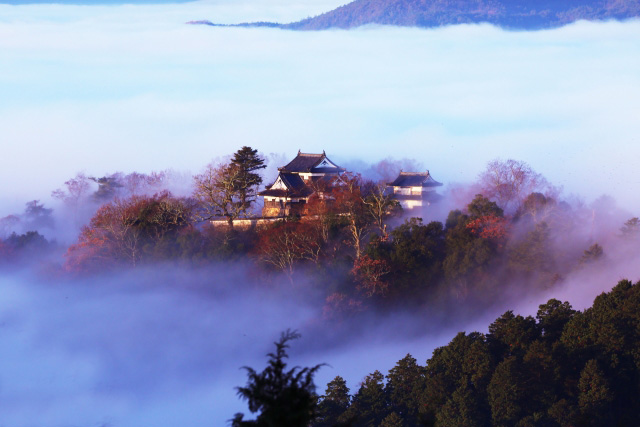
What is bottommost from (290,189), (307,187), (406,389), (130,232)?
(406,389)

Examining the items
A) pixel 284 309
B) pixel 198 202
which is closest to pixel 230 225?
pixel 198 202

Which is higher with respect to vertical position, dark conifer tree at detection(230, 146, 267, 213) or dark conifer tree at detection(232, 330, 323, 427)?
dark conifer tree at detection(230, 146, 267, 213)

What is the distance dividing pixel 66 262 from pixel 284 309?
505 inches

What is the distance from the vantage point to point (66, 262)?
37188 mm

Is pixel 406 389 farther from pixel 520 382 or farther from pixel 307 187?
pixel 307 187

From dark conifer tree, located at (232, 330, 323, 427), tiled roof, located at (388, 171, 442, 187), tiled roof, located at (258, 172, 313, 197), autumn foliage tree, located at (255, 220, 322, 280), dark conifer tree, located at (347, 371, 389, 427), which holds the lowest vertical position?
dark conifer tree, located at (232, 330, 323, 427)

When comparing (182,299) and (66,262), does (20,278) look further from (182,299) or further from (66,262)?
(182,299)

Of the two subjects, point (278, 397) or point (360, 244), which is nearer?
point (278, 397)

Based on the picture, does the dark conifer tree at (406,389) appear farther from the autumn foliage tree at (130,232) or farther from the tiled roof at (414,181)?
the tiled roof at (414,181)

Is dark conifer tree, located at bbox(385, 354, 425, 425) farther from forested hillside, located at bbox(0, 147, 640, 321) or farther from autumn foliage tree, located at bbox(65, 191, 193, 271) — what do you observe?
autumn foliage tree, located at bbox(65, 191, 193, 271)

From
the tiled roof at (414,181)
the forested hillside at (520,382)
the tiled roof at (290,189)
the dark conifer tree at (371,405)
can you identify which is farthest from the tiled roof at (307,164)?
the dark conifer tree at (371,405)

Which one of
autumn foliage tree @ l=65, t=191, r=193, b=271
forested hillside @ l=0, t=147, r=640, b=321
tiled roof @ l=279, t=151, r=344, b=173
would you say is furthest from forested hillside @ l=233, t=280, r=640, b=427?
tiled roof @ l=279, t=151, r=344, b=173

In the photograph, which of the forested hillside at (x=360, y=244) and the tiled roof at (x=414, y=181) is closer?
the forested hillside at (x=360, y=244)

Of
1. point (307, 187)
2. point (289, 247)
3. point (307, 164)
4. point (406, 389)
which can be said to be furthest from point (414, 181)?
point (406, 389)
